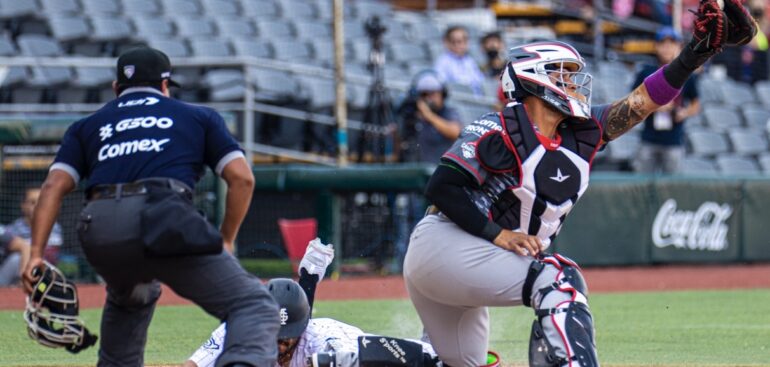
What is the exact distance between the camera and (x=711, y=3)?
19.8ft

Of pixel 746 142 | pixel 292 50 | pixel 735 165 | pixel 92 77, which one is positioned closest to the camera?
pixel 92 77

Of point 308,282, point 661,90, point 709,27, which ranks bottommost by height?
point 308,282

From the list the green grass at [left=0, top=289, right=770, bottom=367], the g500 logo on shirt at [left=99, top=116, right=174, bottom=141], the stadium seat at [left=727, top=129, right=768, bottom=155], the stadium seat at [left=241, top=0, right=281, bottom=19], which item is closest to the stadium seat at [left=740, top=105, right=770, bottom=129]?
the stadium seat at [left=727, top=129, right=768, bottom=155]

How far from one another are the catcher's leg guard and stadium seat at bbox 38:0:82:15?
13199 millimetres

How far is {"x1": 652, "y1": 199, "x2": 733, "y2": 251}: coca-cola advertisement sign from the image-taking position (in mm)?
15586

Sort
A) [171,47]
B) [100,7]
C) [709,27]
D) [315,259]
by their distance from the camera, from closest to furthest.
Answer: [709,27]
[315,259]
[171,47]
[100,7]

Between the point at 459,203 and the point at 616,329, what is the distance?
4.76 meters

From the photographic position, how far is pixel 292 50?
18.5 meters

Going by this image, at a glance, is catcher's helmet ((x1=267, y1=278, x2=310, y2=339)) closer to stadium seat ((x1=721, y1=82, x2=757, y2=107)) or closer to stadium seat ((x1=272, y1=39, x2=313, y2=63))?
stadium seat ((x1=272, y1=39, x2=313, y2=63))

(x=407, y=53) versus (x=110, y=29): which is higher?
(x=110, y=29)

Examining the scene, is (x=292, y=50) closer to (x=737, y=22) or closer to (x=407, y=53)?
(x=407, y=53)

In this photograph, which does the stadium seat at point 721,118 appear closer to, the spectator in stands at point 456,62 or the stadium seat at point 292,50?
the spectator in stands at point 456,62

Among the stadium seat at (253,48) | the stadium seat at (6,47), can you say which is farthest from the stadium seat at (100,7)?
the stadium seat at (253,48)

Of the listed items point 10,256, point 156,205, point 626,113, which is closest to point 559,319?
point 626,113
